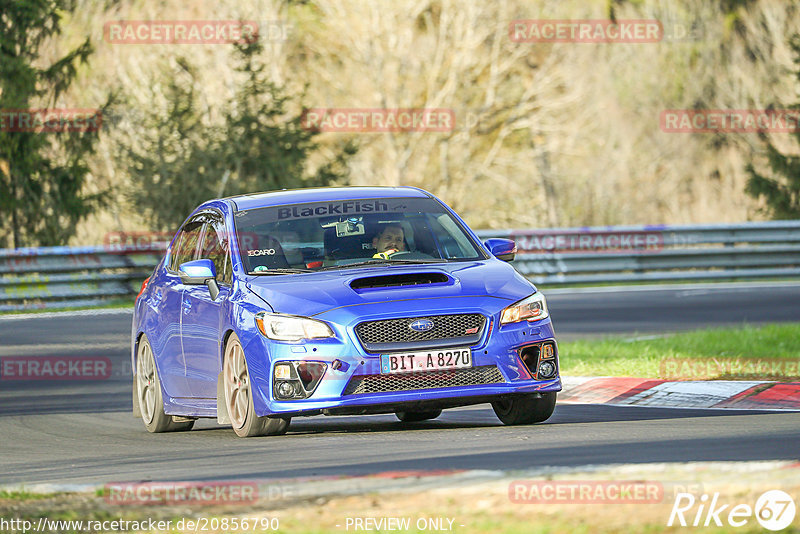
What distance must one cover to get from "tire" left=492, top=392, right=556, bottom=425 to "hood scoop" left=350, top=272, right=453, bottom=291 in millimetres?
905

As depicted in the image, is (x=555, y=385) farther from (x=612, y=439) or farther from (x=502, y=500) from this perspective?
(x=502, y=500)

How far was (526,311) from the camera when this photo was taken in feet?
31.6

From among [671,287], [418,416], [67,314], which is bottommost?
[671,287]

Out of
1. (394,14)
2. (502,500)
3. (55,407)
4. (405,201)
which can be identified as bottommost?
(55,407)

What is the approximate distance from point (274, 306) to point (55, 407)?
4300 millimetres

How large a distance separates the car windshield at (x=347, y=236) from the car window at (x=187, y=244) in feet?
2.91

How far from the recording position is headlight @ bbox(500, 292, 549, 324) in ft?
31.2

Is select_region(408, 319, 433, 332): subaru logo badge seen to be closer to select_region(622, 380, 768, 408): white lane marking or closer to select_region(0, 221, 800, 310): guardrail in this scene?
select_region(622, 380, 768, 408): white lane marking

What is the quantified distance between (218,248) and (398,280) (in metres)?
1.78

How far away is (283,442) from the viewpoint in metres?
9.37

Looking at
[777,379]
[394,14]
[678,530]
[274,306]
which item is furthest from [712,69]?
[678,530]

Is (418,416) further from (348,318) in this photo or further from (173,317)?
(348,318)

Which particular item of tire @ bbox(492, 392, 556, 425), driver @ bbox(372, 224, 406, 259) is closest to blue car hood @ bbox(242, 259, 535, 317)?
driver @ bbox(372, 224, 406, 259)

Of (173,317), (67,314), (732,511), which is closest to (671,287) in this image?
(67,314)
